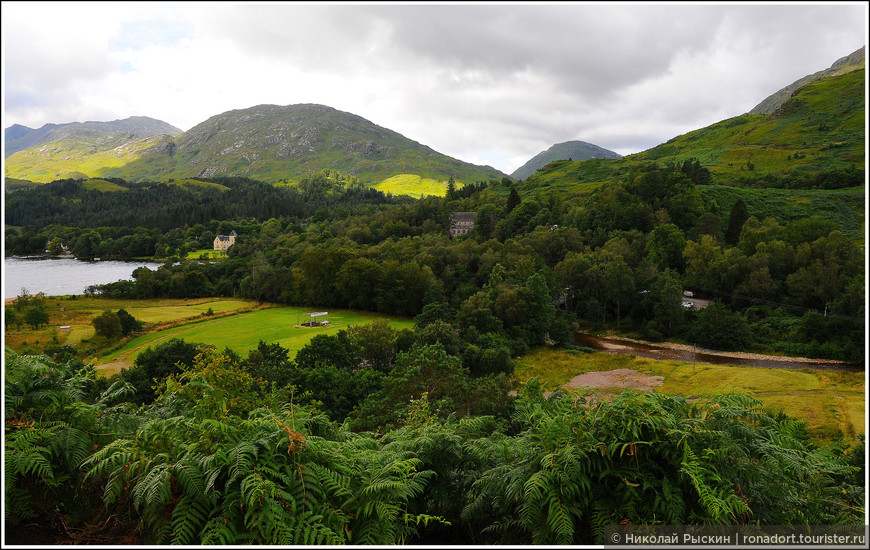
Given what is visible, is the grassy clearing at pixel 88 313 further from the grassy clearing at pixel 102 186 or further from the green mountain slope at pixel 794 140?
the grassy clearing at pixel 102 186

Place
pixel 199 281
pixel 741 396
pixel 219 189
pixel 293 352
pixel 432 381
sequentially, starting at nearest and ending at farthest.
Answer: pixel 741 396 → pixel 432 381 → pixel 293 352 → pixel 199 281 → pixel 219 189

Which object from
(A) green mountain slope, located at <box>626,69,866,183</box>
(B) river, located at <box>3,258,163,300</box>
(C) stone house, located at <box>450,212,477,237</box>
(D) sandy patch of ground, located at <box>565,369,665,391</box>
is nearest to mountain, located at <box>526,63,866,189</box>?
(A) green mountain slope, located at <box>626,69,866,183</box>

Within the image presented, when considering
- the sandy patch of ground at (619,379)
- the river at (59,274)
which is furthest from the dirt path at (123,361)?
the sandy patch of ground at (619,379)

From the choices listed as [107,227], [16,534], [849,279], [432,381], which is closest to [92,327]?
[432,381]

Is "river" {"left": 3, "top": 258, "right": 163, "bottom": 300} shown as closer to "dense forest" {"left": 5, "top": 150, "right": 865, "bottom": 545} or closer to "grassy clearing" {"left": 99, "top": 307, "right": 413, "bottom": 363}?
"dense forest" {"left": 5, "top": 150, "right": 865, "bottom": 545}

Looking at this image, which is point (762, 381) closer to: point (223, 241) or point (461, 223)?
point (461, 223)

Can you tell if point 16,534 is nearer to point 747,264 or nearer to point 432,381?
point 432,381
